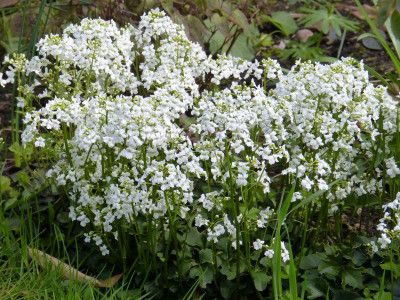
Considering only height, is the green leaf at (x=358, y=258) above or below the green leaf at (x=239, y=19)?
below

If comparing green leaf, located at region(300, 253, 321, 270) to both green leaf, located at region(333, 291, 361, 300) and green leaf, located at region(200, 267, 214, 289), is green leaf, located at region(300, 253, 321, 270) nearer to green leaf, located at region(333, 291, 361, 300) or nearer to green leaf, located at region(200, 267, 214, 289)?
green leaf, located at region(333, 291, 361, 300)

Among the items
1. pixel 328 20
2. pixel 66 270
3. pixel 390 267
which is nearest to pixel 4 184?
pixel 66 270

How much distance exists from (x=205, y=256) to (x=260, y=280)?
250 mm

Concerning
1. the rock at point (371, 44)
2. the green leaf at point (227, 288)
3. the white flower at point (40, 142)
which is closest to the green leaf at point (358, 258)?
the green leaf at point (227, 288)

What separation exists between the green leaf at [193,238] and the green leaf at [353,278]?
0.61m

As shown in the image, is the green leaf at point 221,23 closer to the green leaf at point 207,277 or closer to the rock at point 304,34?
the rock at point 304,34

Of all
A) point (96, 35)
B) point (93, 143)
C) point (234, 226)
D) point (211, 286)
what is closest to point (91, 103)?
point (93, 143)

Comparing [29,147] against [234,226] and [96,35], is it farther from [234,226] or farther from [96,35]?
[234,226]

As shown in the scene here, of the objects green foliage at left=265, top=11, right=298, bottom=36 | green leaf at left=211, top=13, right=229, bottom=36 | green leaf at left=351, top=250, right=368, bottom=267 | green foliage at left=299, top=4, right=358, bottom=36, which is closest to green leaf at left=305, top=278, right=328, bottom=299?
green leaf at left=351, top=250, right=368, bottom=267

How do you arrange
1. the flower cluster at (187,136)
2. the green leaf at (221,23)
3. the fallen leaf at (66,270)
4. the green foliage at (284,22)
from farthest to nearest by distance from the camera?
the green foliage at (284,22) < the green leaf at (221,23) < the fallen leaf at (66,270) < the flower cluster at (187,136)

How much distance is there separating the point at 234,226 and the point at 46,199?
1.05m

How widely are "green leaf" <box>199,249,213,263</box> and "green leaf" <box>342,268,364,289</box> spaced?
0.55 m

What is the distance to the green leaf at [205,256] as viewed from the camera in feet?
8.23

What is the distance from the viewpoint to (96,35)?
2.63 metres
